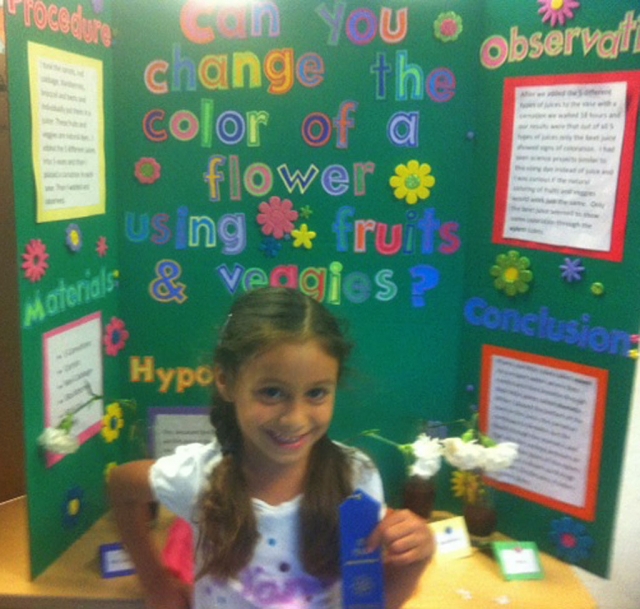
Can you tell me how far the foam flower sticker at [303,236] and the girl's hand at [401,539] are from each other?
604mm

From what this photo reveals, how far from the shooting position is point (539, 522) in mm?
1385

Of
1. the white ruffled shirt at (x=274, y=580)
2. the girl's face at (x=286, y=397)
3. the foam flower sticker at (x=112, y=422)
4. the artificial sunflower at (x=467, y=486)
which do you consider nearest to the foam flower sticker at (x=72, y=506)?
the foam flower sticker at (x=112, y=422)

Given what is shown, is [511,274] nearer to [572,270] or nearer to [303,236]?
[572,270]

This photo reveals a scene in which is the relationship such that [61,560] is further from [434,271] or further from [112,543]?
[434,271]

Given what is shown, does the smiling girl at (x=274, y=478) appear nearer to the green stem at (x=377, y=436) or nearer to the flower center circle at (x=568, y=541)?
the green stem at (x=377, y=436)

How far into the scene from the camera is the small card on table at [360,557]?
0.92 m

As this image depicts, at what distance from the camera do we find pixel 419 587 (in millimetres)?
1293

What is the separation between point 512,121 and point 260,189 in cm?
48

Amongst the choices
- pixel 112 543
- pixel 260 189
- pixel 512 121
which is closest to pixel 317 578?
pixel 112 543

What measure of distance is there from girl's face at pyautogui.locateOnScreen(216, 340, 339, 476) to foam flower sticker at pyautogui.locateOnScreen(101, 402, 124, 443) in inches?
20.9

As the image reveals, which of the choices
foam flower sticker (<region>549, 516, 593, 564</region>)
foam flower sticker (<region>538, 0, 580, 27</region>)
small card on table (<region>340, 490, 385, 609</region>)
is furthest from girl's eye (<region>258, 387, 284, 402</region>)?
foam flower sticker (<region>538, 0, 580, 27</region>)

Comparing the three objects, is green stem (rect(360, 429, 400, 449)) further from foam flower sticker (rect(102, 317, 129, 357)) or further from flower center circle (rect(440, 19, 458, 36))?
flower center circle (rect(440, 19, 458, 36))

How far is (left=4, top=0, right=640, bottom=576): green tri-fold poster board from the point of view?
1.23 meters

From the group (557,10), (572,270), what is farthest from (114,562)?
(557,10)
